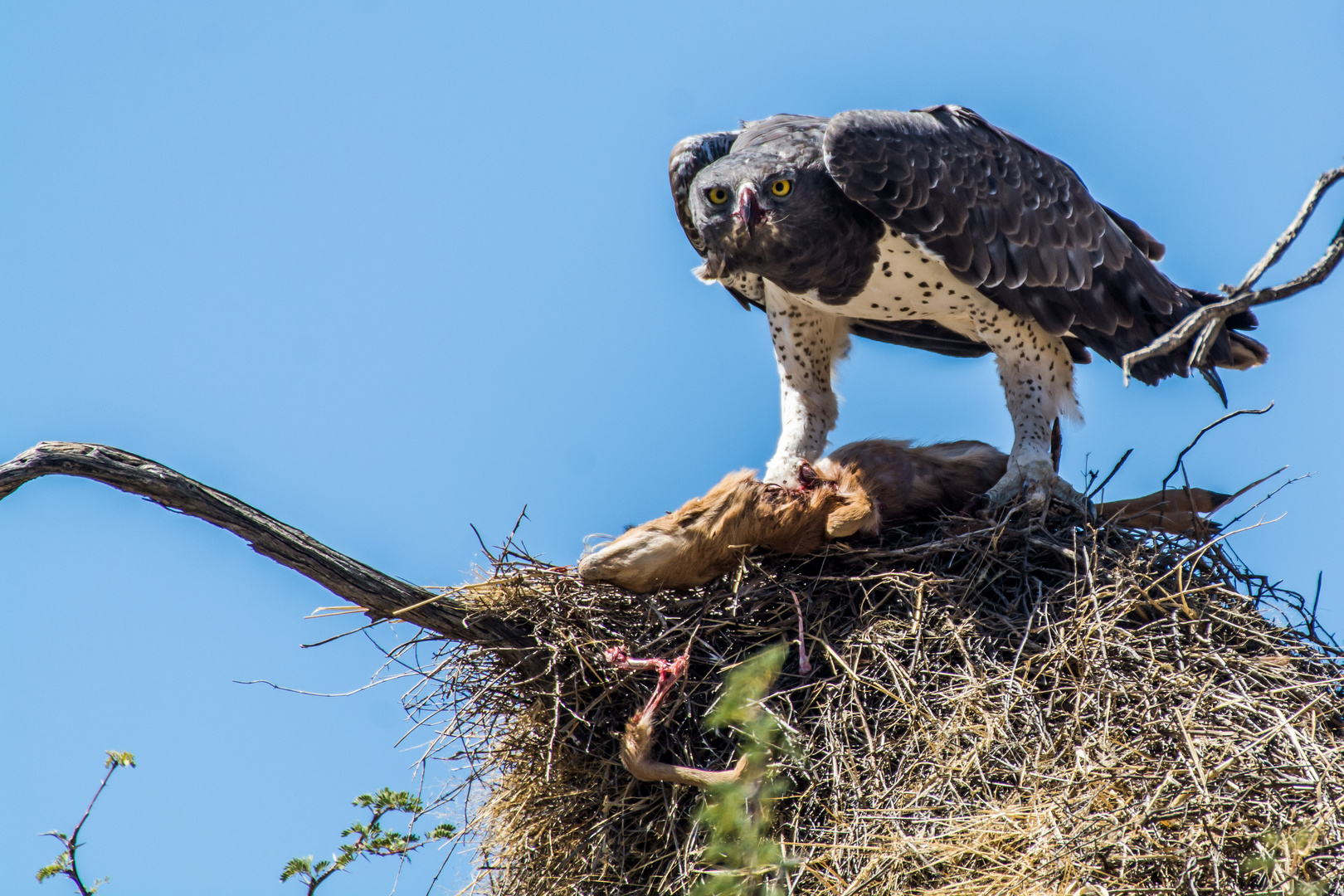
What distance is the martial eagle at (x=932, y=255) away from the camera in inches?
242

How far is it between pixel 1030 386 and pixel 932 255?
0.92 metres

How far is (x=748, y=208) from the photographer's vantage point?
614cm

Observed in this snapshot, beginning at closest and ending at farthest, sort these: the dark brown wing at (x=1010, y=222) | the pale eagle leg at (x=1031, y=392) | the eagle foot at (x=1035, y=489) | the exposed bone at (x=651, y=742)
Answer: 1. the exposed bone at (x=651, y=742)
2. the eagle foot at (x=1035, y=489)
3. the dark brown wing at (x=1010, y=222)
4. the pale eagle leg at (x=1031, y=392)

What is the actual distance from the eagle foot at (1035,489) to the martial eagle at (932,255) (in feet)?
0.04

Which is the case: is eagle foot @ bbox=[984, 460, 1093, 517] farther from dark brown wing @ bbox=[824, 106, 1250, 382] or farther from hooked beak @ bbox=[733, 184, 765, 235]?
hooked beak @ bbox=[733, 184, 765, 235]

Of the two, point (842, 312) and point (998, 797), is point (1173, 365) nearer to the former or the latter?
point (842, 312)

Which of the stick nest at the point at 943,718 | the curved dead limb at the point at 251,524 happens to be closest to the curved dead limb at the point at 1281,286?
the stick nest at the point at 943,718

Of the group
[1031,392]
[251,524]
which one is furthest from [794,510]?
[251,524]

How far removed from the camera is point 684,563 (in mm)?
5207

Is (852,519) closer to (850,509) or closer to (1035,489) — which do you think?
(850,509)

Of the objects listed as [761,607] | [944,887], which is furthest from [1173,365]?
[944,887]

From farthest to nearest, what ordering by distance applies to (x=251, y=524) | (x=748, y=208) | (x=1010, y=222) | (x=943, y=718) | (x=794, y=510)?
(x=1010, y=222) → (x=748, y=208) → (x=794, y=510) → (x=943, y=718) → (x=251, y=524)

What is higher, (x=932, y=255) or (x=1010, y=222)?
(x=1010, y=222)

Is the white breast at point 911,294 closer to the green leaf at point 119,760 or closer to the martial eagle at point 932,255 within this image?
the martial eagle at point 932,255
